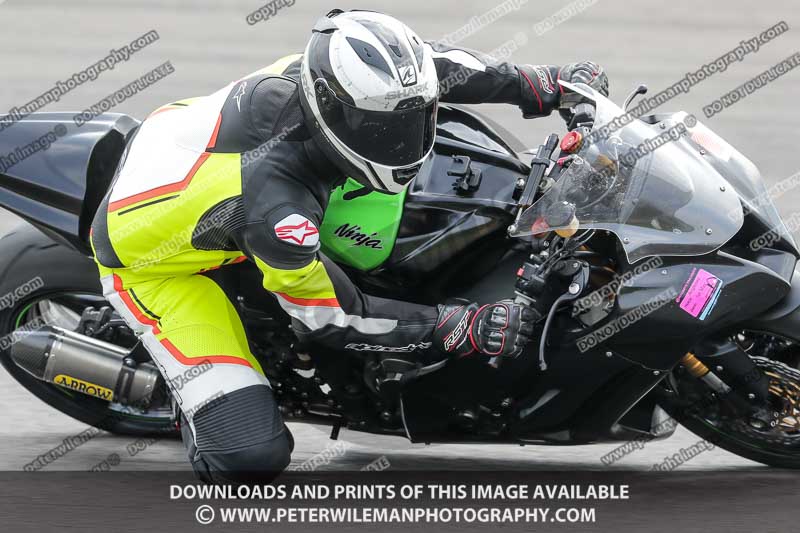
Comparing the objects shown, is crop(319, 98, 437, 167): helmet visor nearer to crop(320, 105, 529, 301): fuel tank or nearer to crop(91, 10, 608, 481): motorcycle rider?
crop(91, 10, 608, 481): motorcycle rider

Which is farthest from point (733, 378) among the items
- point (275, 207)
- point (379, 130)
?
point (275, 207)

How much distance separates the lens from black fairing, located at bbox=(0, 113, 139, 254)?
474 centimetres

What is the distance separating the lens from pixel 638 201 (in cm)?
409

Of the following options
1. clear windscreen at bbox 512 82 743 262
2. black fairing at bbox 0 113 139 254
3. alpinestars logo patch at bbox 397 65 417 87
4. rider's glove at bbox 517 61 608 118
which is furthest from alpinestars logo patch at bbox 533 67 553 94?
black fairing at bbox 0 113 139 254

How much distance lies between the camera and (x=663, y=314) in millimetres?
4066

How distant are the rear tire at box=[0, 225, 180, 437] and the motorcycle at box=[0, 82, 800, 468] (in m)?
0.03

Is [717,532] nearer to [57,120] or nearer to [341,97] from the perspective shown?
[341,97]

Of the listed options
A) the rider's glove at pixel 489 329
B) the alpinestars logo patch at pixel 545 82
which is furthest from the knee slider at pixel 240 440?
the alpinestars logo patch at pixel 545 82

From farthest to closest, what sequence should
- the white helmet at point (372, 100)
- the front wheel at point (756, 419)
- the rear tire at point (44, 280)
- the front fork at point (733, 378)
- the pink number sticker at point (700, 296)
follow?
the rear tire at point (44, 280), the front wheel at point (756, 419), the front fork at point (733, 378), the pink number sticker at point (700, 296), the white helmet at point (372, 100)

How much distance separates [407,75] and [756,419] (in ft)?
5.60

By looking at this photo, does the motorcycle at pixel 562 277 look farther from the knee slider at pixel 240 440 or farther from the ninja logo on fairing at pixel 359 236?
the knee slider at pixel 240 440

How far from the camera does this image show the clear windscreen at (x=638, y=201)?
A: 4.05 m

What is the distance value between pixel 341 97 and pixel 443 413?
1235 millimetres

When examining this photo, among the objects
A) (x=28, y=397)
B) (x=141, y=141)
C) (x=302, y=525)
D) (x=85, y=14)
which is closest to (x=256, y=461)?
(x=302, y=525)
